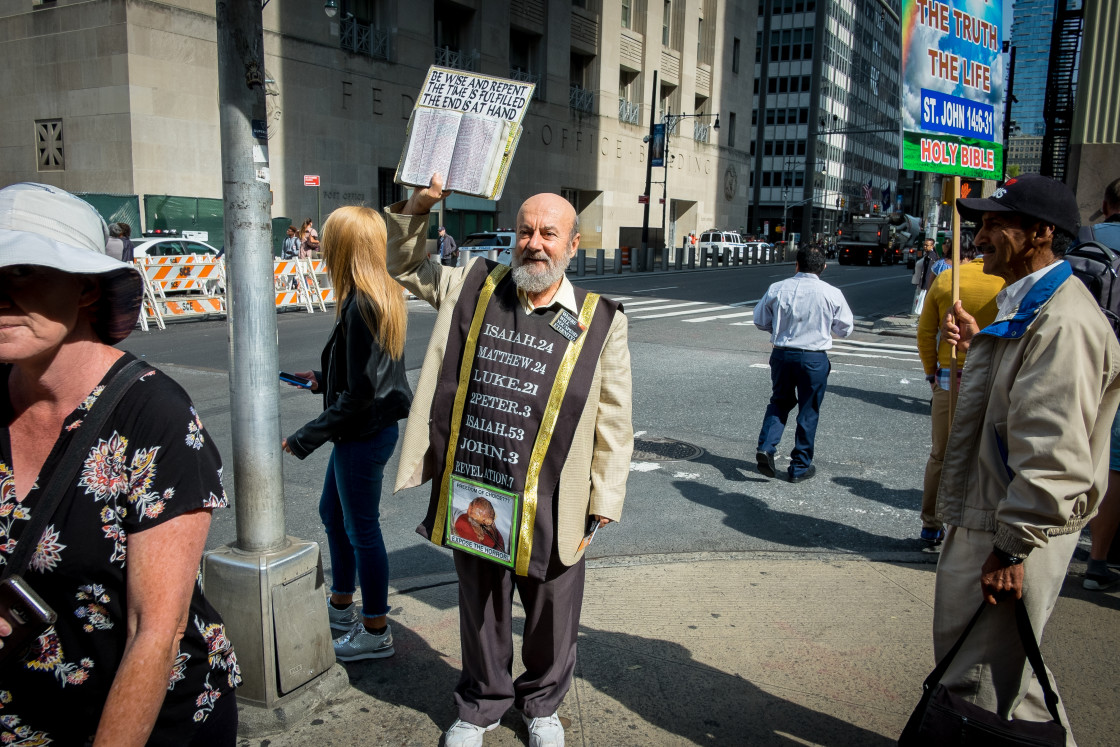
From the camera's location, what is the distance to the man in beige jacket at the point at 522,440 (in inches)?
110

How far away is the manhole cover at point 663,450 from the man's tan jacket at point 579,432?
4.20 meters

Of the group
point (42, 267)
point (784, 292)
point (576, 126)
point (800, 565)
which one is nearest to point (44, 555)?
point (42, 267)

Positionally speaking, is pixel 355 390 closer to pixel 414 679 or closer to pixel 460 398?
pixel 460 398

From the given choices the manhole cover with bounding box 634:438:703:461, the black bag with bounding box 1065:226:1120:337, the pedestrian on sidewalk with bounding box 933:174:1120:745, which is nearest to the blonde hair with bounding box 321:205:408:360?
the pedestrian on sidewalk with bounding box 933:174:1120:745

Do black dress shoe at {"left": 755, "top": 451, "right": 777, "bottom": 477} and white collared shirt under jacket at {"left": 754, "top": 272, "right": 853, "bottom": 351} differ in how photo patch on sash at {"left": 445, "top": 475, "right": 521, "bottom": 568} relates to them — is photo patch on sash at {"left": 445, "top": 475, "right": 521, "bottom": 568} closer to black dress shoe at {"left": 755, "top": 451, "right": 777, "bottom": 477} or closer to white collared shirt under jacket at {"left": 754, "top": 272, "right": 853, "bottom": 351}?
black dress shoe at {"left": 755, "top": 451, "right": 777, "bottom": 477}

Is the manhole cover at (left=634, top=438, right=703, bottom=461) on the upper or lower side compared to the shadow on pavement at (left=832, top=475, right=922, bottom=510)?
upper

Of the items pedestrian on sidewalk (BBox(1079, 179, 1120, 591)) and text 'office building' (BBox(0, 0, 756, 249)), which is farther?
text 'office building' (BBox(0, 0, 756, 249))

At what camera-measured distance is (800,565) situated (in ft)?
15.8

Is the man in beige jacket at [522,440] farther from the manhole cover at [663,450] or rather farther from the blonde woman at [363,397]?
the manhole cover at [663,450]

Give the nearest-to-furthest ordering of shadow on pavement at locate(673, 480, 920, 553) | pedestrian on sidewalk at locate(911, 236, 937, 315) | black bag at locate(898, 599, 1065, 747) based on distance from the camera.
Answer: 1. black bag at locate(898, 599, 1065, 747)
2. shadow on pavement at locate(673, 480, 920, 553)
3. pedestrian on sidewalk at locate(911, 236, 937, 315)

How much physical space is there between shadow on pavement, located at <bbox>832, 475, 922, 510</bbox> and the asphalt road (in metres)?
0.01

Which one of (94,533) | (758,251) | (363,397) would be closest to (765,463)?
(363,397)

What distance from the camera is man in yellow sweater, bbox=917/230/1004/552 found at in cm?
465

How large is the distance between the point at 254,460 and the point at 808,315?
4602 mm
